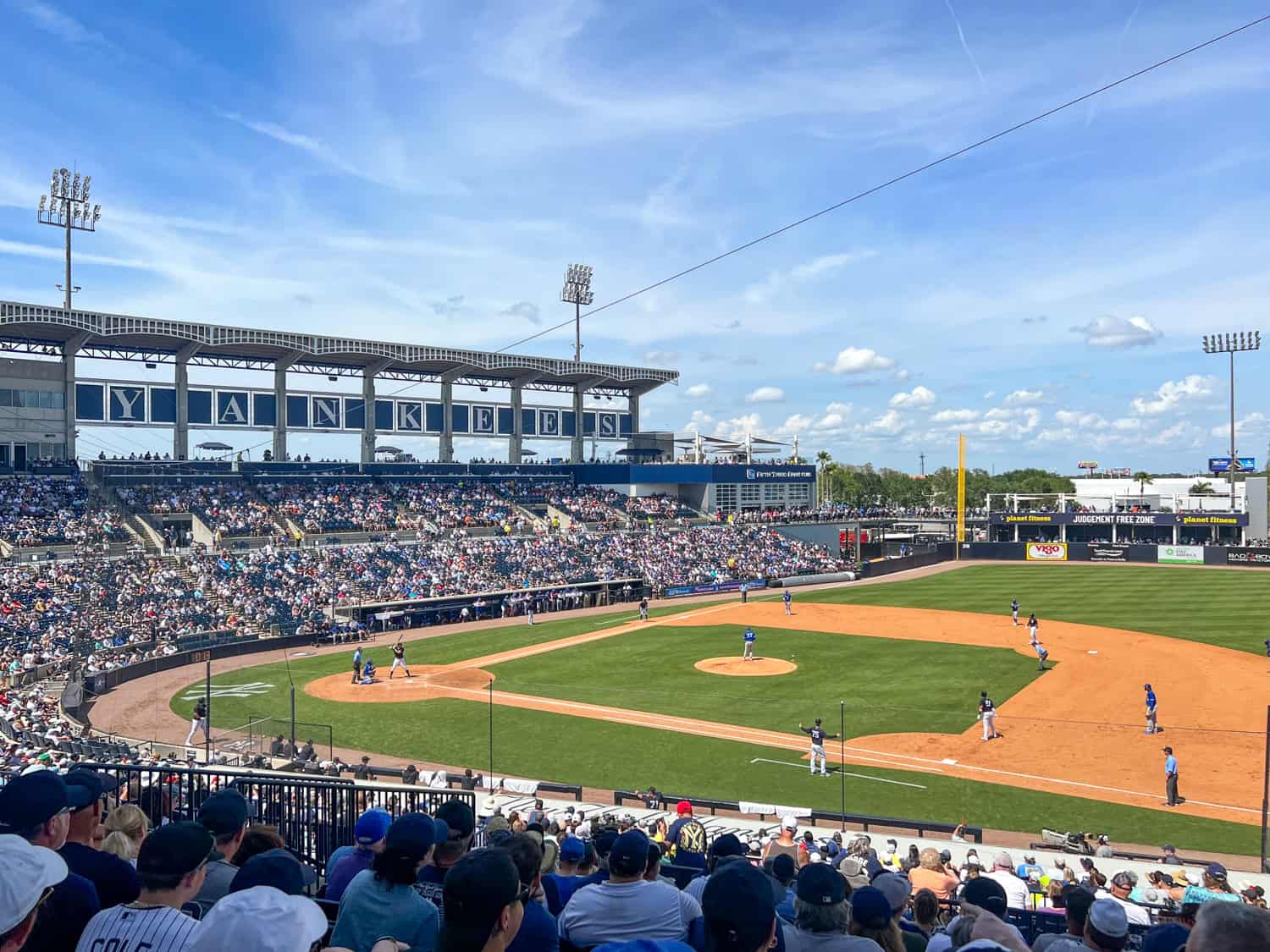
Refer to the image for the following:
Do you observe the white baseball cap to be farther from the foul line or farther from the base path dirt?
the base path dirt

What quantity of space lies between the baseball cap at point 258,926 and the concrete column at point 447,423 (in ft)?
200

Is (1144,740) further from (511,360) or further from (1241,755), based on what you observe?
(511,360)

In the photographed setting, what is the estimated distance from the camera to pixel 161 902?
11.5 ft

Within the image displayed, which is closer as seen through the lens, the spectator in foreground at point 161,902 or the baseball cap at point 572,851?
the spectator in foreground at point 161,902

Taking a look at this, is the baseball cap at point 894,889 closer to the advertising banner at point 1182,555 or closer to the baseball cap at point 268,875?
Result: the baseball cap at point 268,875

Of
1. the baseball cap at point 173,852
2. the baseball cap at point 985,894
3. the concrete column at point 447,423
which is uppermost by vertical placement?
the concrete column at point 447,423

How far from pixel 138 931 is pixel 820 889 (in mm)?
2863

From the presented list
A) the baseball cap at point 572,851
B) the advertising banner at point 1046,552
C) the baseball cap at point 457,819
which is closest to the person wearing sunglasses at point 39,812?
the baseball cap at point 457,819

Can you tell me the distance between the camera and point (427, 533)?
5522cm

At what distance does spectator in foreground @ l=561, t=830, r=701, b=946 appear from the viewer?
4.28 meters

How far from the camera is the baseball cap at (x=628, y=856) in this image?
4379 mm

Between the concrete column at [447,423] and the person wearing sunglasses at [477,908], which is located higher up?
the concrete column at [447,423]

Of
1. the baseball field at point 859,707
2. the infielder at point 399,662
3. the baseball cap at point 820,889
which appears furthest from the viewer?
the infielder at point 399,662

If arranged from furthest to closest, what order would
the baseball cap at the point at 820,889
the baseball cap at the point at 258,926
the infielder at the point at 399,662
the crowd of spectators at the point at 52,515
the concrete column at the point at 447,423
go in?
the concrete column at the point at 447,423 < the crowd of spectators at the point at 52,515 < the infielder at the point at 399,662 < the baseball cap at the point at 820,889 < the baseball cap at the point at 258,926
